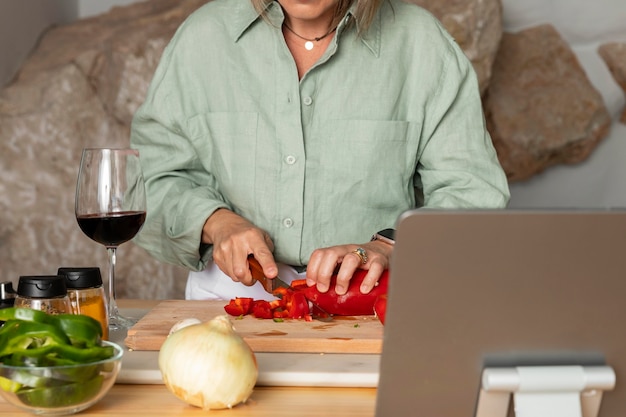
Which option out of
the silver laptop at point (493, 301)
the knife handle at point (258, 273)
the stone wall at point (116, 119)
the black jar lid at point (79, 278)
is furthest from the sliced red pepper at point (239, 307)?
the stone wall at point (116, 119)

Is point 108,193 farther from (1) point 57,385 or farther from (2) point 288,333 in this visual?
(1) point 57,385

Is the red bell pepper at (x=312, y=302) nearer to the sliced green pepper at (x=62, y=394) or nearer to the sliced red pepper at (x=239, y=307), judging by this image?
the sliced red pepper at (x=239, y=307)

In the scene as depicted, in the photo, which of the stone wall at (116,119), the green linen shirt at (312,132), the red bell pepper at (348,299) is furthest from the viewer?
the stone wall at (116,119)

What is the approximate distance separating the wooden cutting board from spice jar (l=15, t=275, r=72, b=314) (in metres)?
0.14

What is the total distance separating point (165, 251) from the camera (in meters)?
1.83

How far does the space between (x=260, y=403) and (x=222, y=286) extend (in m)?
0.77

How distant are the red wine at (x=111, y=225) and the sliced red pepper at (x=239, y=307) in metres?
0.18

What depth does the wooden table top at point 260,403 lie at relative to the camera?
99 centimetres

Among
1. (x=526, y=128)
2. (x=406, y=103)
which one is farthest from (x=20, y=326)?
(x=526, y=128)

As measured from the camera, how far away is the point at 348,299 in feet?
4.55

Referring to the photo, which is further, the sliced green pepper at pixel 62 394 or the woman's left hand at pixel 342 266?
the woman's left hand at pixel 342 266

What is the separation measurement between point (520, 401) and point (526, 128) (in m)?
2.11

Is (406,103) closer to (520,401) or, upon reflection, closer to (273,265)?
(273,265)

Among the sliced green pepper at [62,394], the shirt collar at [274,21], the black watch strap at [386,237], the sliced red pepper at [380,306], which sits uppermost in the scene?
the shirt collar at [274,21]
